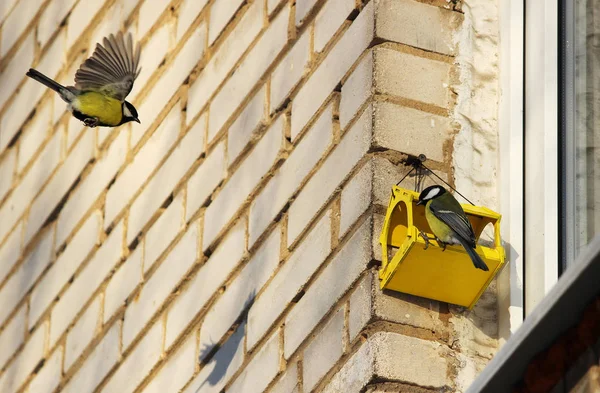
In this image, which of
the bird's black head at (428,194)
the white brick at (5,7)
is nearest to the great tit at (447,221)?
the bird's black head at (428,194)

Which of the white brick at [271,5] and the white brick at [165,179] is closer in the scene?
the white brick at [271,5]

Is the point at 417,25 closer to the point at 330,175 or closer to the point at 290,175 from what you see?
the point at 330,175

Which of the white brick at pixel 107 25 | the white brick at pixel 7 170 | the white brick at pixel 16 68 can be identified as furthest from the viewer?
the white brick at pixel 16 68

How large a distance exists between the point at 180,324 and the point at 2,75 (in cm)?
242

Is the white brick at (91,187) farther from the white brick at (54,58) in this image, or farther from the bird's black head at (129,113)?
the white brick at (54,58)

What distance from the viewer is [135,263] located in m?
4.71

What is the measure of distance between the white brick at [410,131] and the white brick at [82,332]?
164 centimetres

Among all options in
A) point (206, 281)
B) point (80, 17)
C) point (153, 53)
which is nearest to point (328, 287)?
point (206, 281)

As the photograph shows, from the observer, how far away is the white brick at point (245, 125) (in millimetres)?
4219

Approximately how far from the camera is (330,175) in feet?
12.3

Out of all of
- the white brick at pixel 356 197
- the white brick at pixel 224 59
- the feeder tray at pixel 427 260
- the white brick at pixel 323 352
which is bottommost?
the white brick at pixel 323 352

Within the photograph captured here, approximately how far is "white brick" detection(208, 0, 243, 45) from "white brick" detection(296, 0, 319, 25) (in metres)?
0.40

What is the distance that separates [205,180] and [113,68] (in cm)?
60

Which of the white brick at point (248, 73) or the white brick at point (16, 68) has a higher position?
the white brick at point (16, 68)
